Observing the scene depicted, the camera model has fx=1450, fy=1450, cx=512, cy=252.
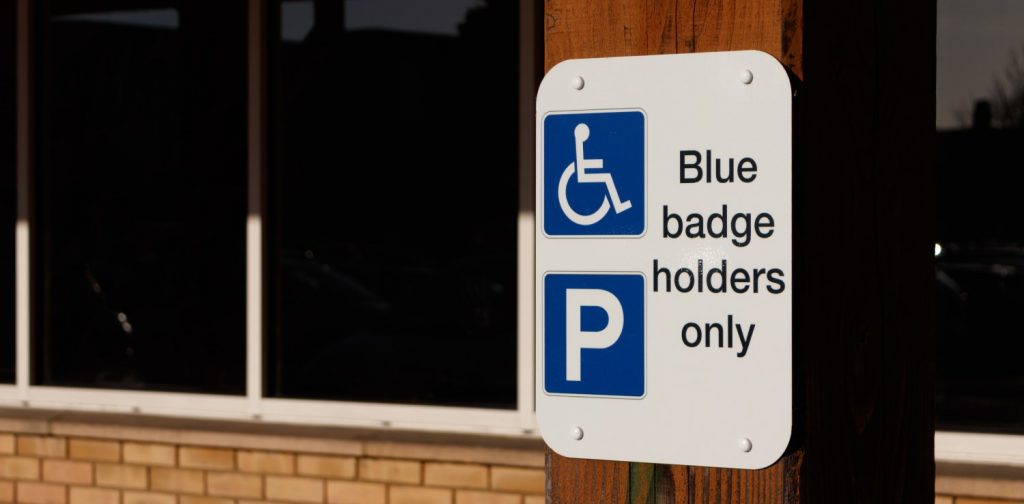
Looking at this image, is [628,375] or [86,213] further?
[86,213]

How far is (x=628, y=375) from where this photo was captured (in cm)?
167

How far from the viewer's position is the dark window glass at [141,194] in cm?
562

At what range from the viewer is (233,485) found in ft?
17.9

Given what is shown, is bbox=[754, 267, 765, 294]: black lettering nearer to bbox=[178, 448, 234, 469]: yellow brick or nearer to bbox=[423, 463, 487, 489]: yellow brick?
bbox=[423, 463, 487, 489]: yellow brick

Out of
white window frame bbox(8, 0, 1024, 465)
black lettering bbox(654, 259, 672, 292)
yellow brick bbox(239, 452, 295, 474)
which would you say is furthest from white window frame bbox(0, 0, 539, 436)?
black lettering bbox(654, 259, 672, 292)

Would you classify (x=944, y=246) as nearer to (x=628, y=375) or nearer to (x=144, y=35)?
(x=144, y=35)

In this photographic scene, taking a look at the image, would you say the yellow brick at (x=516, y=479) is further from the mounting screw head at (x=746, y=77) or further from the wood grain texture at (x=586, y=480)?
the mounting screw head at (x=746, y=77)

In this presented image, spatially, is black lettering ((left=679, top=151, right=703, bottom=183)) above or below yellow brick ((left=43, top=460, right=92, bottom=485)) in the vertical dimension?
above

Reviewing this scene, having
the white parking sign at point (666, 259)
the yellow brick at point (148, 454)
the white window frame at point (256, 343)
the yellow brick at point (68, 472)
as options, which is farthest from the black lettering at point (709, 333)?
the yellow brick at point (68, 472)

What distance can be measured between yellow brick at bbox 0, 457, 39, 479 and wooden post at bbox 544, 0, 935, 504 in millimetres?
4554

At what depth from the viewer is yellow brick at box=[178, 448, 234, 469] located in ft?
18.0

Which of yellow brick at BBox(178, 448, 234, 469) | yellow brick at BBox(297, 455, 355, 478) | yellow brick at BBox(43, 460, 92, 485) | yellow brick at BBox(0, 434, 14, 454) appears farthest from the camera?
yellow brick at BBox(0, 434, 14, 454)

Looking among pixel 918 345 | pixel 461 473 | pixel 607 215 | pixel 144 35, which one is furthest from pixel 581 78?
pixel 144 35

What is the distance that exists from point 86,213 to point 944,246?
3358 mm
